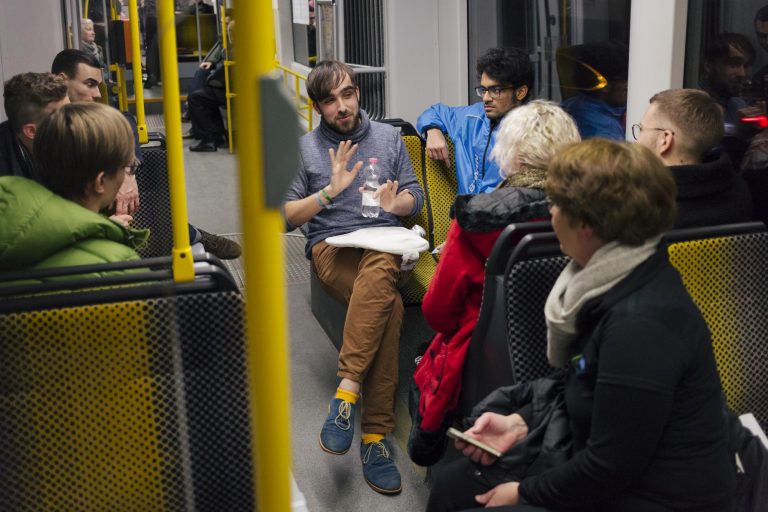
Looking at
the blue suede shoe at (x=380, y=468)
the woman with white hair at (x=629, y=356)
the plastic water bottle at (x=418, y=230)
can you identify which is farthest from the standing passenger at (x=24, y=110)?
the woman with white hair at (x=629, y=356)

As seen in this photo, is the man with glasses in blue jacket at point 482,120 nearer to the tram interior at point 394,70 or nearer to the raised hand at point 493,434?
the tram interior at point 394,70

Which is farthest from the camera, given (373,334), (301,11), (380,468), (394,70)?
(301,11)

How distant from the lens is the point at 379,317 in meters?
3.43

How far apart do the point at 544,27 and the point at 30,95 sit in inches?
97.7

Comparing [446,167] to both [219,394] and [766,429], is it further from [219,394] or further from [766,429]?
[219,394]

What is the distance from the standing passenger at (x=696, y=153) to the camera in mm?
2570

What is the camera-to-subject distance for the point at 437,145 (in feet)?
13.6

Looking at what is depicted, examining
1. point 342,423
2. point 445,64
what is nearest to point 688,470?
point 342,423

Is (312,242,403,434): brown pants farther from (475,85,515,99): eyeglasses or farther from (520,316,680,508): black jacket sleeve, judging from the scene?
(520,316,680,508): black jacket sleeve

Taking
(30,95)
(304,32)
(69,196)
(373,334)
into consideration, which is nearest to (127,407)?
(69,196)

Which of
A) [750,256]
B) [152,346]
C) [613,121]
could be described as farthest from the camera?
[613,121]

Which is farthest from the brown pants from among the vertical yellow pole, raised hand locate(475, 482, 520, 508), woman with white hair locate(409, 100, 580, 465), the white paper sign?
Answer: the white paper sign

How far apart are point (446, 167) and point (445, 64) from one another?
1.65 metres

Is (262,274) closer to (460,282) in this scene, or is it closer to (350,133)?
(460,282)
